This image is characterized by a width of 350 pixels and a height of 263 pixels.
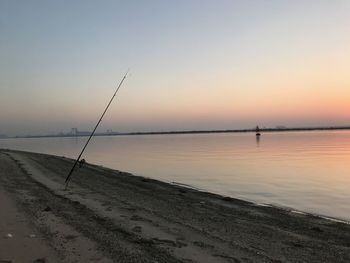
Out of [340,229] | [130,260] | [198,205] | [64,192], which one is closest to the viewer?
[130,260]

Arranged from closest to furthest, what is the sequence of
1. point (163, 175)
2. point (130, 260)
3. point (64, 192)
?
point (130, 260)
point (64, 192)
point (163, 175)

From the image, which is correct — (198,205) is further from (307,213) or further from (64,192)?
(64,192)

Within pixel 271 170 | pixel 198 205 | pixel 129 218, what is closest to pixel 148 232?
pixel 129 218

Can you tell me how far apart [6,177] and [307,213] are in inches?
539

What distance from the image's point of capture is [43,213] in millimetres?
10484

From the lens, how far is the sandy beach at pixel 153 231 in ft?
23.5

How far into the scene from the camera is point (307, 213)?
1409 cm

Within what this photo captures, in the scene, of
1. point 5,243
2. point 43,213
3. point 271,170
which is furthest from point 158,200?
point 271,170

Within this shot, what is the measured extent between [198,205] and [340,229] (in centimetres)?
467

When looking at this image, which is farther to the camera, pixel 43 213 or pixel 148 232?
pixel 43 213

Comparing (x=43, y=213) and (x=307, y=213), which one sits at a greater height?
(x=43, y=213)

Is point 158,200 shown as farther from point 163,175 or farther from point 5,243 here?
point 163,175

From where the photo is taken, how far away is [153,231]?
888 cm

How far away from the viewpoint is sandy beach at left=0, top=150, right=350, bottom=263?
717cm
